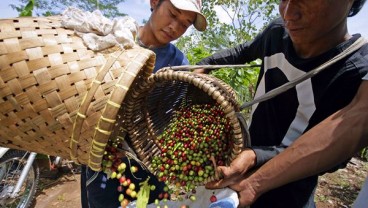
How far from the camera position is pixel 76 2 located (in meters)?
15.2

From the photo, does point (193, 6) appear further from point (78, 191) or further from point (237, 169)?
point (78, 191)

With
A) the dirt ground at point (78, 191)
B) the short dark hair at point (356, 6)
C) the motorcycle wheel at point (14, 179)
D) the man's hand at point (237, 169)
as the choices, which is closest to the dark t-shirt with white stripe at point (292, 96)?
the man's hand at point (237, 169)

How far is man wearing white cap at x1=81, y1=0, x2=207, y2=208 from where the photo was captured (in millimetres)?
1909

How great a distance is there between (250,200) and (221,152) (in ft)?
1.00

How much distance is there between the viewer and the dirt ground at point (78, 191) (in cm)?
424

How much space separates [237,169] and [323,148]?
0.33 meters

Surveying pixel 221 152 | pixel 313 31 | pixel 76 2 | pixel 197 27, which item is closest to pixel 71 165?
pixel 197 27

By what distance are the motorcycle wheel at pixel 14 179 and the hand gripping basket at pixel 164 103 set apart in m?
2.57

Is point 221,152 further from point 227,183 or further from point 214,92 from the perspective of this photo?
point 214,92

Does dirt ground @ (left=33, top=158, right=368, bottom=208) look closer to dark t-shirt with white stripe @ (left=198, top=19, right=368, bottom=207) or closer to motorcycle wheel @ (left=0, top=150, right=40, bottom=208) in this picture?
motorcycle wheel @ (left=0, top=150, right=40, bottom=208)

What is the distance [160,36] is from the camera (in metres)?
1.97

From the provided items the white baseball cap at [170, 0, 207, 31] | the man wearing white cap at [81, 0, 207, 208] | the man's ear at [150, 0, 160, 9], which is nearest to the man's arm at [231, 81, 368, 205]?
the man wearing white cap at [81, 0, 207, 208]

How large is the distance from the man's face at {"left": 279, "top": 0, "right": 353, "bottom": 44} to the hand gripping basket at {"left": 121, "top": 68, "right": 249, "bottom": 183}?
40 cm

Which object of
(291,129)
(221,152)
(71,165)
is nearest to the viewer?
(291,129)
